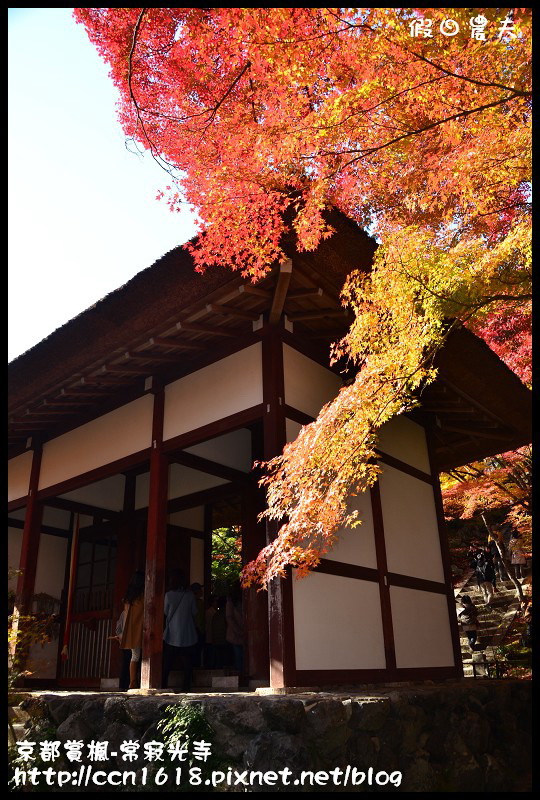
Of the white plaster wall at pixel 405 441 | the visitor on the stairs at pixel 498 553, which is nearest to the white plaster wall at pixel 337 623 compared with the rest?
the white plaster wall at pixel 405 441

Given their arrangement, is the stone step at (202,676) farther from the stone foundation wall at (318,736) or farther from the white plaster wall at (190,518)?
the stone foundation wall at (318,736)

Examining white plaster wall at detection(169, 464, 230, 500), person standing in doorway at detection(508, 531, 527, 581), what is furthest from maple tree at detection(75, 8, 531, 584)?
person standing in doorway at detection(508, 531, 527, 581)

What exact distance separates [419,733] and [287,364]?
3578mm

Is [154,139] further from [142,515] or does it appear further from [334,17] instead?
[142,515]

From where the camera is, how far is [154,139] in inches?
205

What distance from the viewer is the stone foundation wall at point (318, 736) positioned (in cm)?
374

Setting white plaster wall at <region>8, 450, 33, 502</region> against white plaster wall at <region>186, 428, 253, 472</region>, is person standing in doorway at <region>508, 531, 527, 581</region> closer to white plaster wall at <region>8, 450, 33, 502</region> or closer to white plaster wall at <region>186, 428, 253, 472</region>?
white plaster wall at <region>186, 428, 253, 472</region>

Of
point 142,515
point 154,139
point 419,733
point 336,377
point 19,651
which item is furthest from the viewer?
point 142,515

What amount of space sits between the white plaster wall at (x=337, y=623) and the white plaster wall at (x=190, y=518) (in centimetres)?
347

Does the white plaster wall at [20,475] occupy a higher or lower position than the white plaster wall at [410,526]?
higher

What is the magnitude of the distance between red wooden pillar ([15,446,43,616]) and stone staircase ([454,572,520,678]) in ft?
26.0

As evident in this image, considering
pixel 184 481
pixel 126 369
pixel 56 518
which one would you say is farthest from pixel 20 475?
pixel 126 369

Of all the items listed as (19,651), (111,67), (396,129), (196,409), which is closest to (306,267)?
(396,129)

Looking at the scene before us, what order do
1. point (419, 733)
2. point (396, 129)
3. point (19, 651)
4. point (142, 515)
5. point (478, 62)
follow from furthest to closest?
point (142, 515) < point (19, 651) < point (419, 733) < point (396, 129) < point (478, 62)
